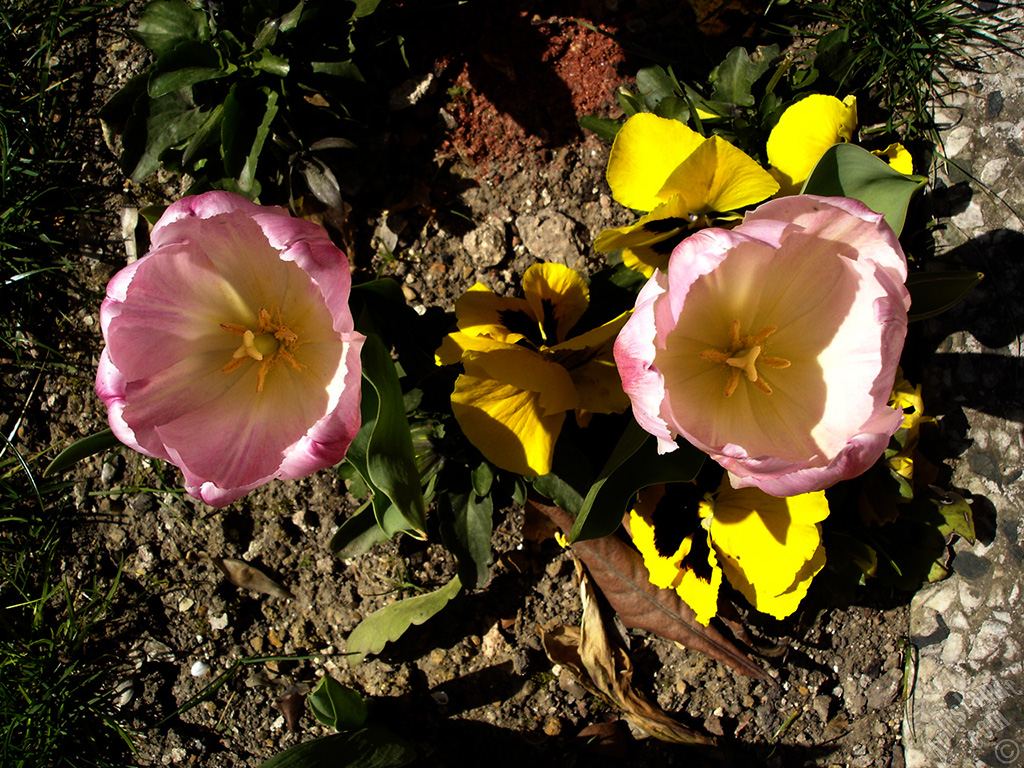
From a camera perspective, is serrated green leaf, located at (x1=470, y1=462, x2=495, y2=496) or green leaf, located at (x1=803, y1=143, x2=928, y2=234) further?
Answer: serrated green leaf, located at (x1=470, y1=462, x2=495, y2=496)

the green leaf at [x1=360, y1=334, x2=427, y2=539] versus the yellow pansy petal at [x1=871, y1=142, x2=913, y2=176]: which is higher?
the yellow pansy petal at [x1=871, y1=142, x2=913, y2=176]

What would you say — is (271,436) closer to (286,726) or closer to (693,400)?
(693,400)

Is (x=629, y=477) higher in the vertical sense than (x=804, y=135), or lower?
lower

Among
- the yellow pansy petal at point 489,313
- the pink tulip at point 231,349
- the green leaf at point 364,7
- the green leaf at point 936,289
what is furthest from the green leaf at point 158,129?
the green leaf at point 936,289

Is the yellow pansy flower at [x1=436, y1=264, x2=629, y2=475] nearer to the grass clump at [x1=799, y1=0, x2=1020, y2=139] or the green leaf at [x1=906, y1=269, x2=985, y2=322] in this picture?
the green leaf at [x1=906, y1=269, x2=985, y2=322]

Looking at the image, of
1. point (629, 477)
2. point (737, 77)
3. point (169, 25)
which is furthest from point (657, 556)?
point (169, 25)

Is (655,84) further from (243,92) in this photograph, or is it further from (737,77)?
(243,92)

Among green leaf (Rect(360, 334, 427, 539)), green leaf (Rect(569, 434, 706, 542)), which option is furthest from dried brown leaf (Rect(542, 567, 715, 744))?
green leaf (Rect(360, 334, 427, 539))

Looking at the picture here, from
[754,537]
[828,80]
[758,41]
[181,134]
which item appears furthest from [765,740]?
[181,134]
